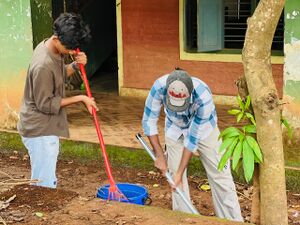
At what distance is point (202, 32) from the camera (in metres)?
8.83

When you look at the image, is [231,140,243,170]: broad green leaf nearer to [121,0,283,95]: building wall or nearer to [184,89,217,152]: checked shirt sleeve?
[184,89,217,152]: checked shirt sleeve

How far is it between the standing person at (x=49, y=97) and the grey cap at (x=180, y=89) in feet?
2.61

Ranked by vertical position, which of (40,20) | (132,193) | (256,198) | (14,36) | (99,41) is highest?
(40,20)

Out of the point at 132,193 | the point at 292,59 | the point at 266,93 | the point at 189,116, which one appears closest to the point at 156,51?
the point at 292,59

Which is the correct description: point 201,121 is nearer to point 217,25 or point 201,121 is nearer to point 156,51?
point 217,25

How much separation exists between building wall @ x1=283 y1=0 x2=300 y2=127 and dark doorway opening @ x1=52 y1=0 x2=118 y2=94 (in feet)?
15.8

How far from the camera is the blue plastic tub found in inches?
203

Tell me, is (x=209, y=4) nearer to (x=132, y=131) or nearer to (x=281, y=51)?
(x=281, y=51)

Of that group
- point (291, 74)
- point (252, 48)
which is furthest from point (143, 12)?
point (252, 48)

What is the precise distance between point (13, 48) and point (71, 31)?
373 cm

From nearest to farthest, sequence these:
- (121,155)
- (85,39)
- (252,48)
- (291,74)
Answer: (252,48), (85,39), (291,74), (121,155)

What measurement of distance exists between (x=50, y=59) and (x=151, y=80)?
512 centimetres

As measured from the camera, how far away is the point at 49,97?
4859mm

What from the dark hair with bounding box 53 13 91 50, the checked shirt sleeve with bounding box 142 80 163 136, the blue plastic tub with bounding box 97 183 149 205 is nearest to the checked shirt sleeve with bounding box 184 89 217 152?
the checked shirt sleeve with bounding box 142 80 163 136
